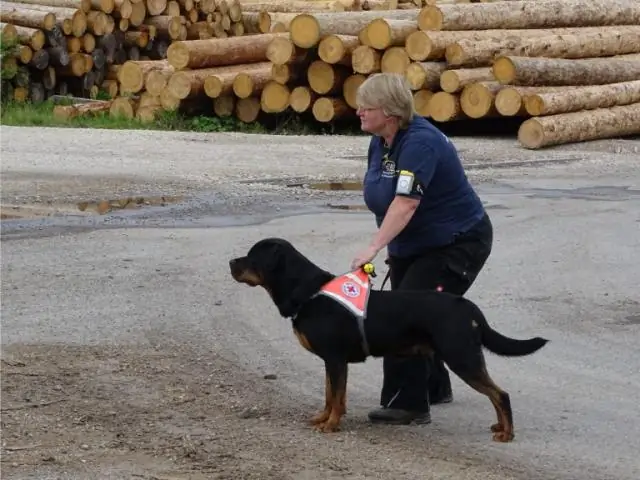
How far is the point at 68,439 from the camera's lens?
5.79 metres

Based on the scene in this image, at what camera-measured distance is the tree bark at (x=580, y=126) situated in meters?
19.0

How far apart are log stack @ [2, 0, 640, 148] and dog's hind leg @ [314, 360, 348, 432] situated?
1347 centimetres

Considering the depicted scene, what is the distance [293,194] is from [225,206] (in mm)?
1137

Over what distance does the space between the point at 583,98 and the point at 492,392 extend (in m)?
14.8

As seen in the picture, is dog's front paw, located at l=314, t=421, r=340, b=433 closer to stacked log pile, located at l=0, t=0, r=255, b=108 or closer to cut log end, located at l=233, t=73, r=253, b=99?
cut log end, located at l=233, t=73, r=253, b=99

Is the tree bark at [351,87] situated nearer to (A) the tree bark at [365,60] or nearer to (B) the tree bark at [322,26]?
(A) the tree bark at [365,60]

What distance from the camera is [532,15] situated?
21859mm

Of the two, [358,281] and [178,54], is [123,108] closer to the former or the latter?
[178,54]

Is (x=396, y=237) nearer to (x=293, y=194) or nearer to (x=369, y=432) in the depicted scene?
(x=369, y=432)

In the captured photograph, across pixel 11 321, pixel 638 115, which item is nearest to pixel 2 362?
pixel 11 321

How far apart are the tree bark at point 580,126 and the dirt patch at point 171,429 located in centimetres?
1238

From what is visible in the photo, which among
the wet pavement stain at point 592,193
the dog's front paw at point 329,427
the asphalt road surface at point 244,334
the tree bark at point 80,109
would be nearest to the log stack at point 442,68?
the tree bark at point 80,109

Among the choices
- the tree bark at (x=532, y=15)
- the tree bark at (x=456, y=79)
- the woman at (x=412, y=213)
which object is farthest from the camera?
the tree bark at (x=532, y=15)

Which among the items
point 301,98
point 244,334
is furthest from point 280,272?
point 301,98
